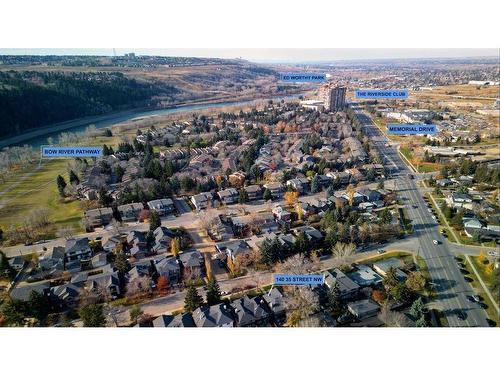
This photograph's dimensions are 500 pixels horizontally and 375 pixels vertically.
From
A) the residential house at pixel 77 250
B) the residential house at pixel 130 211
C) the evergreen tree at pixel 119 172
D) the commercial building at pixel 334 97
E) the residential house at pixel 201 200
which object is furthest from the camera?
the commercial building at pixel 334 97

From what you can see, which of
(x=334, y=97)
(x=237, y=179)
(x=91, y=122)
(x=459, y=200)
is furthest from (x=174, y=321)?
(x=334, y=97)

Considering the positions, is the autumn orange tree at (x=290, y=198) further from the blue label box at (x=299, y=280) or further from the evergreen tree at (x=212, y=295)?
the evergreen tree at (x=212, y=295)

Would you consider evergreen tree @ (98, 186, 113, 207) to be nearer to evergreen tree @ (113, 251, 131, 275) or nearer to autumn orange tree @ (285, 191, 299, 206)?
evergreen tree @ (113, 251, 131, 275)

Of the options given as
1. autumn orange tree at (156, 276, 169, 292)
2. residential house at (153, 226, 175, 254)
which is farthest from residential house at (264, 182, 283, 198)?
autumn orange tree at (156, 276, 169, 292)

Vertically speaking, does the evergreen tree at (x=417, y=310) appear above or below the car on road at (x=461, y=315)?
above

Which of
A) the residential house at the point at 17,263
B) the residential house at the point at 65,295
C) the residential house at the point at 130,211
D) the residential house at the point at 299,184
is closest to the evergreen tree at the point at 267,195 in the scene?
the residential house at the point at 299,184

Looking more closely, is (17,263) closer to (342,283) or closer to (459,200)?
(342,283)

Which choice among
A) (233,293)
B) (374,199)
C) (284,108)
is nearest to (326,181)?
(374,199)
